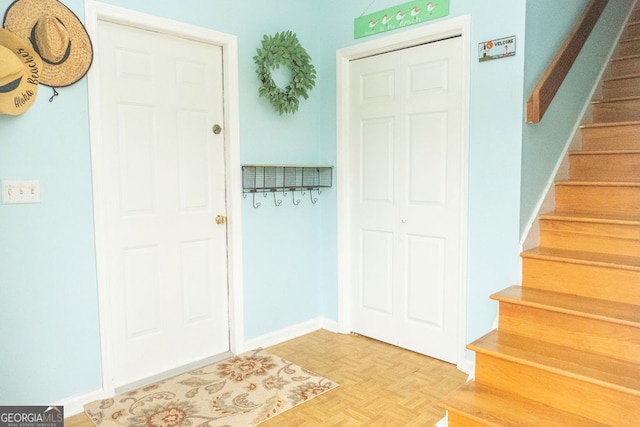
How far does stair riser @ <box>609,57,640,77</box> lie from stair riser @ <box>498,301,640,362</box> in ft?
7.18

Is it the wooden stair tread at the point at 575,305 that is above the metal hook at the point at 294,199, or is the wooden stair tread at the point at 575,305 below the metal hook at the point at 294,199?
below

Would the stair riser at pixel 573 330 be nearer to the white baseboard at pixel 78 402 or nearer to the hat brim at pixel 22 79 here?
the white baseboard at pixel 78 402

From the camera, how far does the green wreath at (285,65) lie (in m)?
3.07

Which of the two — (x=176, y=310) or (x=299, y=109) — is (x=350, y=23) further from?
(x=176, y=310)

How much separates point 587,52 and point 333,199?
1.99 meters

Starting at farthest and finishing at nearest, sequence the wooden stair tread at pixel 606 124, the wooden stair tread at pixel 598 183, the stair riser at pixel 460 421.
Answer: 1. the wooden stair tread at pixel 606 124
2. the wooden stair tread at pixel 598 183
3. the stair riser at pixel 460 421

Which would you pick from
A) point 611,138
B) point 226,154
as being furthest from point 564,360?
point 226,154

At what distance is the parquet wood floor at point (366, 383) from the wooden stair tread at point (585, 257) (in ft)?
2.79

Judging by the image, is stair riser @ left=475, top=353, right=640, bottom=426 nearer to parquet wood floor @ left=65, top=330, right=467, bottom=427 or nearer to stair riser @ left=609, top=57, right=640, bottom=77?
parquet wood floor @ left=65, top=330, right=467, bottom=427

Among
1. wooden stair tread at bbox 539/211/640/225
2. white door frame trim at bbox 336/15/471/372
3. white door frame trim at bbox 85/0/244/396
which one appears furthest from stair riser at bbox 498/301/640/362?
white door frame trim at bbox 85/0/244/396

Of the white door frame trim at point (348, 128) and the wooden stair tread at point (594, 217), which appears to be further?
the white door frame trim at point (348, 128)

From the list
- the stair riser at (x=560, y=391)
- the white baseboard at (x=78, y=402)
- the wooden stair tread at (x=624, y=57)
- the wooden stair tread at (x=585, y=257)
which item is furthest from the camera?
the wooden stair tread at (x=624, y=57)

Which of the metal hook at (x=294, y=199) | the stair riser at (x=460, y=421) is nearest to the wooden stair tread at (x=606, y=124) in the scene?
the metal hook at (x=294, y=199)

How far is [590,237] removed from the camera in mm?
2488
